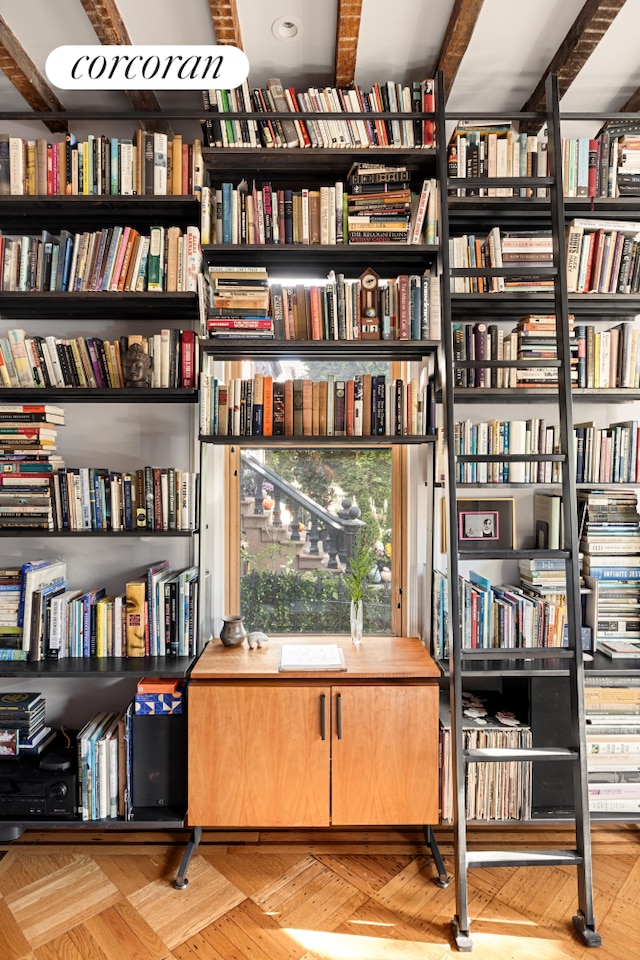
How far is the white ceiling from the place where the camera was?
1.95 m

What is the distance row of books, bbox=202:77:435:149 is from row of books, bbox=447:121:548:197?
0.37ft

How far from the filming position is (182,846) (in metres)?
2.27

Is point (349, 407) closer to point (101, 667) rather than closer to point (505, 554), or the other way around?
point (505, 554)

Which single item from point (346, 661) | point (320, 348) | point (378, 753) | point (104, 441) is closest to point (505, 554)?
point (346, 661)

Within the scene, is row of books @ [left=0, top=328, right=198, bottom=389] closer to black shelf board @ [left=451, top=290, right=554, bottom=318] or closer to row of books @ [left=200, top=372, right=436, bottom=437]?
row of books @ [left=200, top=372, right=436, bottom=437]

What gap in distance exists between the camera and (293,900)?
197cm

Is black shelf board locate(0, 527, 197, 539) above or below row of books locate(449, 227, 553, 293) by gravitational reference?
below

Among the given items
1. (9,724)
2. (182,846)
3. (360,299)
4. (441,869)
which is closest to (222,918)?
(182,846)

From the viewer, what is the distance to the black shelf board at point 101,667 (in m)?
2.10

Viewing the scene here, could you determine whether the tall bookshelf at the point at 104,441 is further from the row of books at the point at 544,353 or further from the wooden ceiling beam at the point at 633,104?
the wooden ceiling beam at the point at 633,104

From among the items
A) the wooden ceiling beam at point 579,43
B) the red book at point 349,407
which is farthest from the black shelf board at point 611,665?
the wooden ceiling beam at point 579,43

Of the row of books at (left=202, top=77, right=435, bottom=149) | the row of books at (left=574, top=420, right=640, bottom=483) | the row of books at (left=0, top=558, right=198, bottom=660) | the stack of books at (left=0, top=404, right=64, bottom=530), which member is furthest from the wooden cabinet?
the row of books at (left=202, top=77, right=435, bottom=149)

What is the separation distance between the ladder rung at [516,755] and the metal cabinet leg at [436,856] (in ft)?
1.57

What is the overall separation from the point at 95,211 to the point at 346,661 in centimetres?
205
